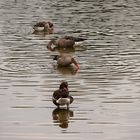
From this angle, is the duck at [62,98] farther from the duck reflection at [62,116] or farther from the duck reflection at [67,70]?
the duck reflection at [67,70]

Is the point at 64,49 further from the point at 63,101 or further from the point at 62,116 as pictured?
the point at 62,116

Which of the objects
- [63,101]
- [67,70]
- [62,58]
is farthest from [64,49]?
[63,101]

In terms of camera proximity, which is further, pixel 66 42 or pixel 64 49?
pixel 64 49

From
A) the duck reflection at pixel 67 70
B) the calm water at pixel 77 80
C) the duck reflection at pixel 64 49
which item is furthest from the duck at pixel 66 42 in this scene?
the duck reflection at pixel 67 70

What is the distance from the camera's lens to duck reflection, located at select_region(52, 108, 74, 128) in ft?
51.6

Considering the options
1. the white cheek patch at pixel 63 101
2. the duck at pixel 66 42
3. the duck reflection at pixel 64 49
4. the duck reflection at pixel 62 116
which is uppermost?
the white cheek patch at pixel 63 101

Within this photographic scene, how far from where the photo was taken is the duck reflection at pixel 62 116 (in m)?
15.7

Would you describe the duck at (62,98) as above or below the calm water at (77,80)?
above

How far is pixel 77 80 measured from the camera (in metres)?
20.2

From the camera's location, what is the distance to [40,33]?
31266 millimetres

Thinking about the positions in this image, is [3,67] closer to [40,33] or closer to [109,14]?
[40,33]

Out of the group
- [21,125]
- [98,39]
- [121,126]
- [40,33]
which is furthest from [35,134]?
[40,33]

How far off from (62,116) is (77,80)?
4.02m

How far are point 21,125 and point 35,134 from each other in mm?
770
